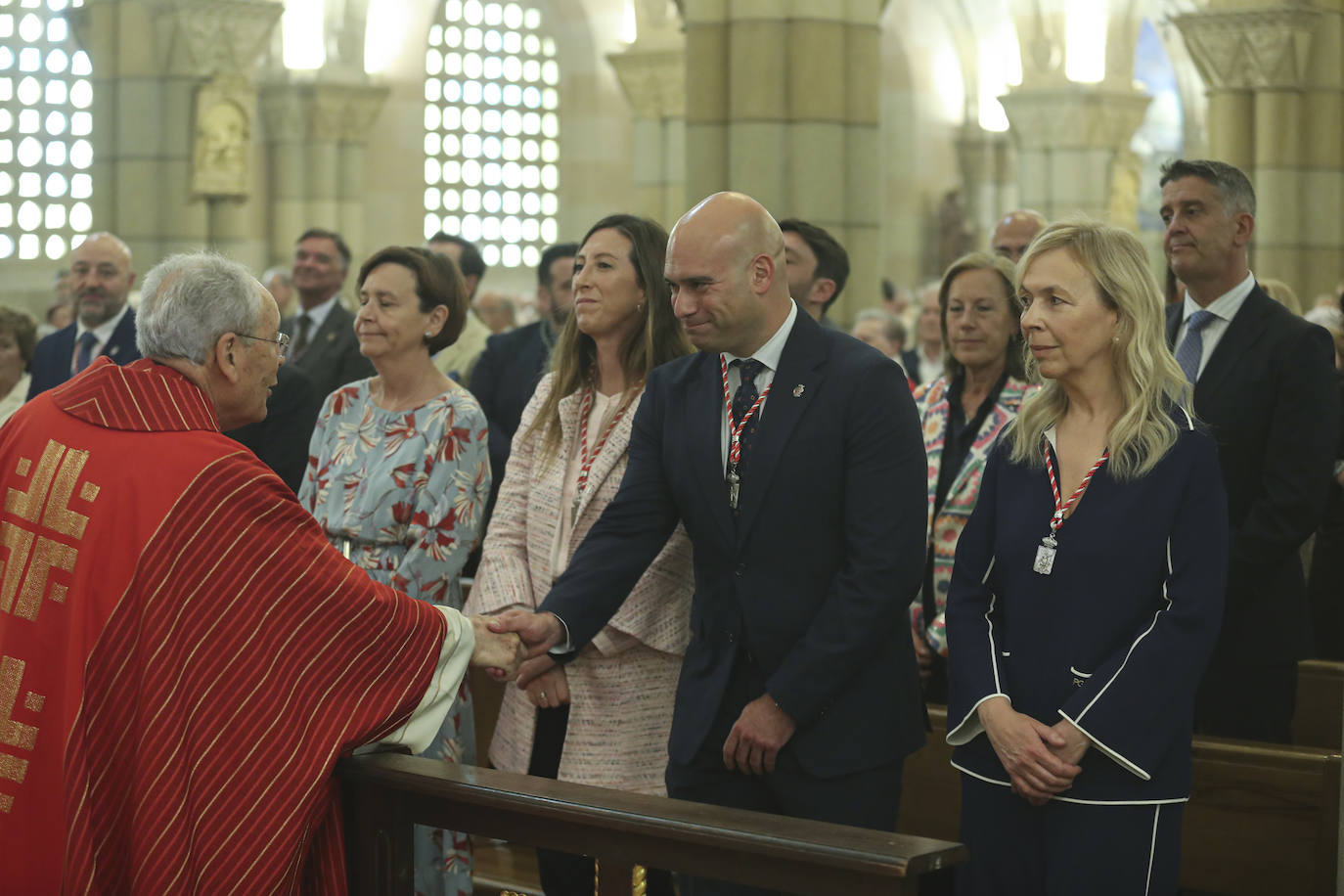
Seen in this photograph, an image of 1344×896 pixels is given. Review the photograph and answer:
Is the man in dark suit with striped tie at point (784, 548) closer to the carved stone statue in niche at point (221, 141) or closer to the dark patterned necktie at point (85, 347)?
the dark patterned necktie at point (85, 347)

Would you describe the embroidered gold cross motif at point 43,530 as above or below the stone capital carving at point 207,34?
below

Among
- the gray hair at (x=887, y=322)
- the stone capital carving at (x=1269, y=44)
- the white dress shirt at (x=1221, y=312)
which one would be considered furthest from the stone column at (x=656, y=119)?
the white dress shirt at (x=1221, y=312)

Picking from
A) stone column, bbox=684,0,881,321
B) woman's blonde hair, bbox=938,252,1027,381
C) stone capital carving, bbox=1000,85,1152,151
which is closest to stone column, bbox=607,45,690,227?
stone capital carving, bbox=1000,85,1152,151

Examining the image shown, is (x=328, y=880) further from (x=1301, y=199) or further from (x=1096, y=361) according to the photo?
(x=1301, y=199)

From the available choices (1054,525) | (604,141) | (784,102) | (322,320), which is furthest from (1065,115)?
(1054,525)

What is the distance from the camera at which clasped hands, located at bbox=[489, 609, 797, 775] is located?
3.05 m

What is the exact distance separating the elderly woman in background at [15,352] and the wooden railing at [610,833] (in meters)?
4.37

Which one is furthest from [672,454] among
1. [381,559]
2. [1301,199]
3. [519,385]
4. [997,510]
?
[1301,199]

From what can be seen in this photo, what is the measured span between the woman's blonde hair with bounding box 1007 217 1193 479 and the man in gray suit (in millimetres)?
4113

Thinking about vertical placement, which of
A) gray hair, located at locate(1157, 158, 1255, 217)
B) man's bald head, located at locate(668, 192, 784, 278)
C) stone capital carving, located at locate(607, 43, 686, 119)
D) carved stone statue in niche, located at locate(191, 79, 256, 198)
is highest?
stone capital carving, located at locate(607, 43, 686, 119)

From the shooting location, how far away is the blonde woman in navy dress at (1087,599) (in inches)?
110

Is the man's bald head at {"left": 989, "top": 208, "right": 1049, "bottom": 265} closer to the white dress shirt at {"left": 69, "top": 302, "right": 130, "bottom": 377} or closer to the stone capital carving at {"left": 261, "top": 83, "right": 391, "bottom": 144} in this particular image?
the white dress shirt at {"left": 69, "top": 302, "right": 130, "bottom": 377}

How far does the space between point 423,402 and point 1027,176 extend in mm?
16400

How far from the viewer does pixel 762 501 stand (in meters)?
3.13
